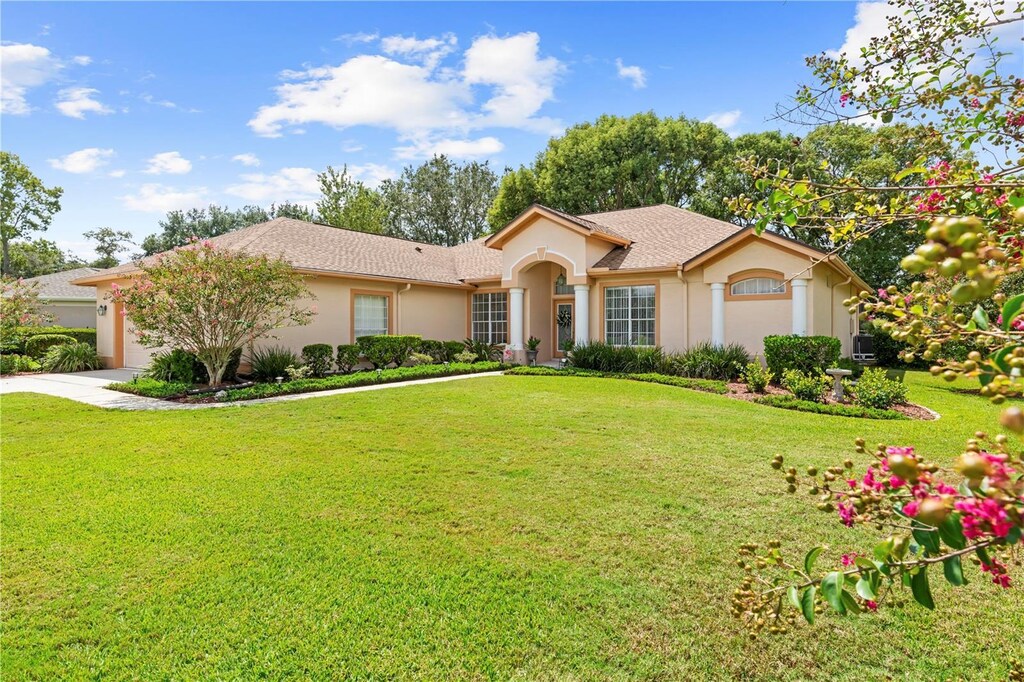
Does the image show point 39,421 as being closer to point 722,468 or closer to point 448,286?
point 722,468

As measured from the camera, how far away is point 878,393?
10.3m

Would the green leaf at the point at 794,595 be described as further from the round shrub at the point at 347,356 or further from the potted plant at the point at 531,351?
the potted plant at the point at 531,351

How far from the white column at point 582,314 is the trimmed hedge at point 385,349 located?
5.78 metres

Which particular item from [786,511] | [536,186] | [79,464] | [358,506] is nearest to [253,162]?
[536,186]

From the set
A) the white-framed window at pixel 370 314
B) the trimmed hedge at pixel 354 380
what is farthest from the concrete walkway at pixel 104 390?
the white-framed window at pixel 370 314

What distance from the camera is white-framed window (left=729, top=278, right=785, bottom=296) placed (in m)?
15.2

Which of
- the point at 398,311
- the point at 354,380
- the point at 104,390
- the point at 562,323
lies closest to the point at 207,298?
the point at 104,390

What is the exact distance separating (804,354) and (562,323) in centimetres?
968

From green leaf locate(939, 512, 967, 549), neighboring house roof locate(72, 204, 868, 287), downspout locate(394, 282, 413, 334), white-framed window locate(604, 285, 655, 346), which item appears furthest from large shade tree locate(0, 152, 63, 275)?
green leaf locate(939, 512, 967, 549)

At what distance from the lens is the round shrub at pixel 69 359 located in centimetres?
1828

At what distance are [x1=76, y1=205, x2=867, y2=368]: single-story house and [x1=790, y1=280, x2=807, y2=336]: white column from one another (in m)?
0.04

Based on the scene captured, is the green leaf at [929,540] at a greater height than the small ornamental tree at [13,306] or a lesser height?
lesser

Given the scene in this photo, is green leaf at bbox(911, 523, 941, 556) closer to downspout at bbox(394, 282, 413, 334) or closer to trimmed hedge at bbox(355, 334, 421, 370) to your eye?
trimmed hedge at bbox(355, 334, 421, 370)

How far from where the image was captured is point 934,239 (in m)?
0.96
